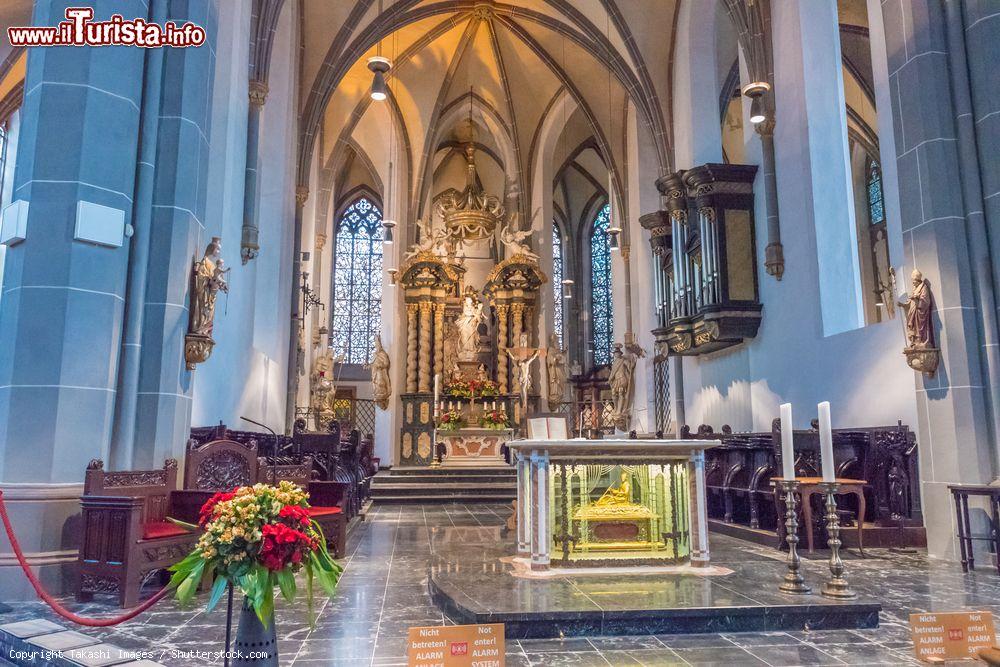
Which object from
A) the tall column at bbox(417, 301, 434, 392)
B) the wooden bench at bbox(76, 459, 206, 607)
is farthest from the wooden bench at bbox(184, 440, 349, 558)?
the tall column at bbox(417, 301, 434, 392)

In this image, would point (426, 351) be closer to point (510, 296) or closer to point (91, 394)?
point (510, 296)

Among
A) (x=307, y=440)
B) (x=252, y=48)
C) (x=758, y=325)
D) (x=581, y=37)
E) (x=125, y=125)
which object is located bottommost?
(x=307, y=440)

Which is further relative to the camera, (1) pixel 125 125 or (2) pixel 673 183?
(2) pixel 673 183

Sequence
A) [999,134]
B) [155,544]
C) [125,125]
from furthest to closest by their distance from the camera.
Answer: [999,134] → [125,125] → [155,544]

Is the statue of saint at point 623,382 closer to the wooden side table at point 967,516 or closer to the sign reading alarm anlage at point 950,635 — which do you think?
the wooden side table at point 967,516

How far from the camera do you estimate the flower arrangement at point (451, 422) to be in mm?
15539

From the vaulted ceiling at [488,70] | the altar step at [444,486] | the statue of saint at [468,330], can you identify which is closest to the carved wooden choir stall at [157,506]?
the altar step at [444,486]

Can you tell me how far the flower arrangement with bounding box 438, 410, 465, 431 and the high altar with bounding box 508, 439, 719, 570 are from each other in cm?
1010

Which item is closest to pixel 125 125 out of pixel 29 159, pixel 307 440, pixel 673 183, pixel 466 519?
pixel 29 159

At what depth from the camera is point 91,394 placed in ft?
17.7

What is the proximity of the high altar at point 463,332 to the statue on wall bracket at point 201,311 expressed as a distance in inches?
387

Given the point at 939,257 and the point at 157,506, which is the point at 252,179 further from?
the point at 939,257

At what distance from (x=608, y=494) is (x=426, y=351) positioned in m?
12.4

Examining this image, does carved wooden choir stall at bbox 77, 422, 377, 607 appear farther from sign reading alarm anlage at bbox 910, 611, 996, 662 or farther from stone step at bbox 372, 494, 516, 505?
stone step at bbox 372, 494, 516, 505
